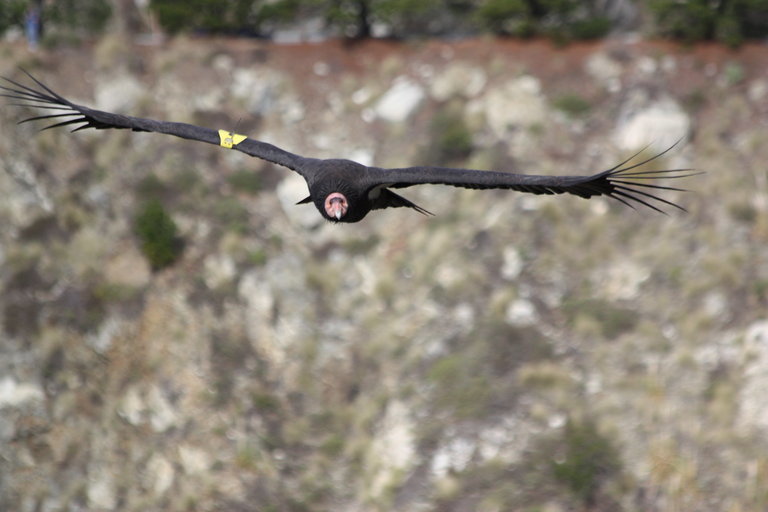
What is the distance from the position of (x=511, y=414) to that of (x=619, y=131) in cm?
1139

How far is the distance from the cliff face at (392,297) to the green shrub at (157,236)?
429 millimetres

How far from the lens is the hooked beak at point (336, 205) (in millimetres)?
12797

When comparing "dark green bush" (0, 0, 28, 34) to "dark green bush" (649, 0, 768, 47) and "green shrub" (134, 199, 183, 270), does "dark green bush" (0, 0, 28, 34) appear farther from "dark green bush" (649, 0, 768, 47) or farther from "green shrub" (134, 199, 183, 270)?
"dark green bush" (649, 0, 768, 47)

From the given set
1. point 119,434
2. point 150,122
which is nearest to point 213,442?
point 119,434

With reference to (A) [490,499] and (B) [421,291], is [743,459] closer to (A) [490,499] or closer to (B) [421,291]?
(A) [490,499]

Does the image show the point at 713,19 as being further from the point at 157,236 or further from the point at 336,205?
the point at 336,205

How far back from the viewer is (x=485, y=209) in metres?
30.9

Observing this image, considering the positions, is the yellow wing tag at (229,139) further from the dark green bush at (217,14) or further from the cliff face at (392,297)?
the dark green bush at (217,14)

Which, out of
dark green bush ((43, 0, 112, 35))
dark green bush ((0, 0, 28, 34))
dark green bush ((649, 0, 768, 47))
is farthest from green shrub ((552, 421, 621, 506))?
dark green bush ((0, 0, 28, 34))

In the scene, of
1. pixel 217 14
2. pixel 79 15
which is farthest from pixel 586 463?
pixel 79 15

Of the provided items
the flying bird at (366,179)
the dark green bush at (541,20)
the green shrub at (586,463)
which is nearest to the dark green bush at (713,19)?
the dark green bush at (541,20)

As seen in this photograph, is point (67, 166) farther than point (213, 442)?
Yes

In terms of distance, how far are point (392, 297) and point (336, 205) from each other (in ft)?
57.3

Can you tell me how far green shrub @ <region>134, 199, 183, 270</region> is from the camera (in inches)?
1226
